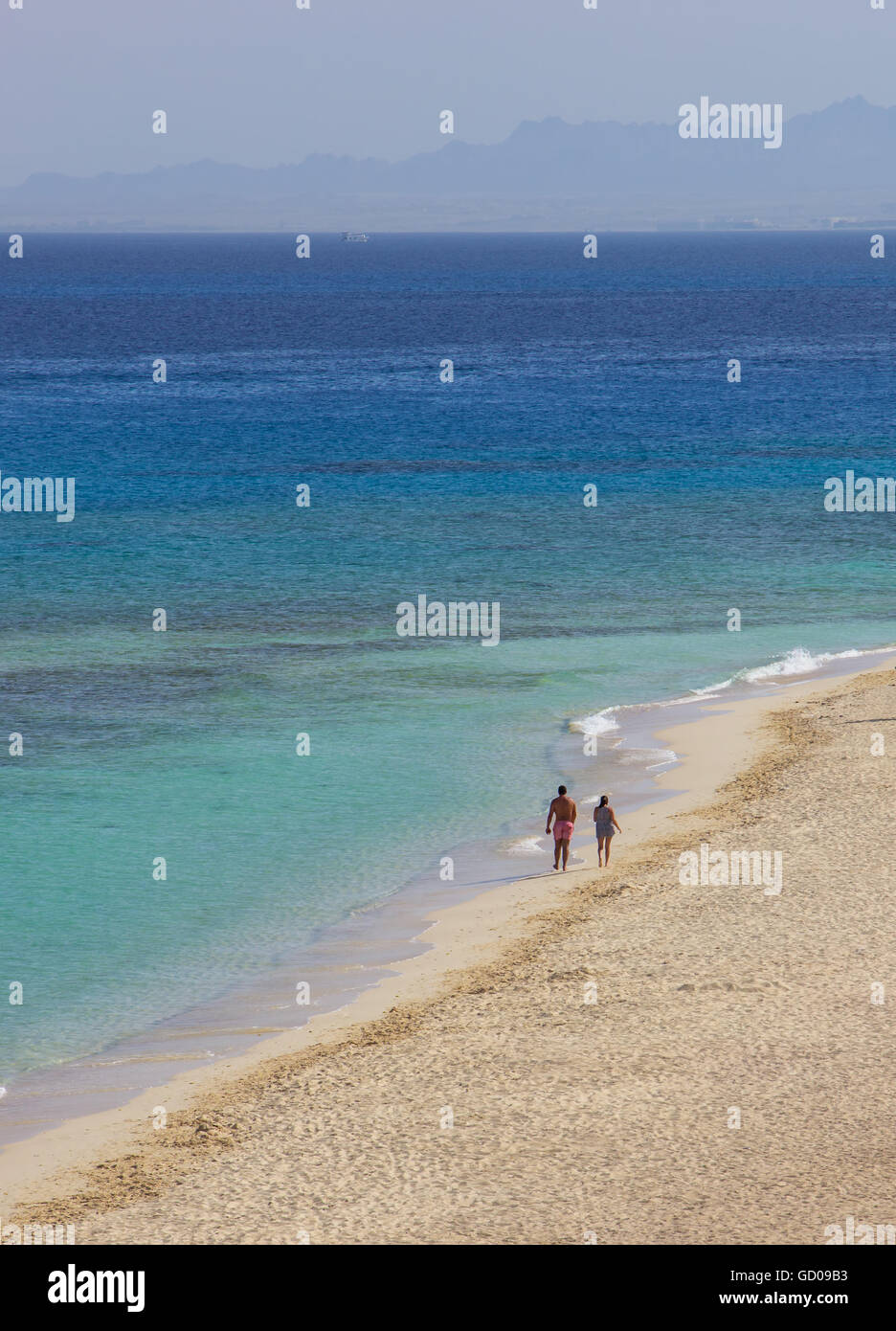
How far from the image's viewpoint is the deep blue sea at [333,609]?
23.2 m

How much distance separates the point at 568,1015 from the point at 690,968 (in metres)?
2.00

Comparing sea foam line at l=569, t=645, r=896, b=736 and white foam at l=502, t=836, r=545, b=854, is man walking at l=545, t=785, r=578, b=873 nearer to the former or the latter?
white foam at l=502, t=836, r=545, b=854

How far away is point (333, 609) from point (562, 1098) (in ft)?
92.9

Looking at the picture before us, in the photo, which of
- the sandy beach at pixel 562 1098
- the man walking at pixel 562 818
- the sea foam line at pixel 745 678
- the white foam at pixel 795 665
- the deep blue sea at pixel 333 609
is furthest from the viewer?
the white foam at pixel 795 665

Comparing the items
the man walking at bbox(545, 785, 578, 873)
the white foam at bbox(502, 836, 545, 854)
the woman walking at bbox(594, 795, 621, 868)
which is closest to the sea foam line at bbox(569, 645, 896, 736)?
the white foam at bbox(502, 836, 545, 854)

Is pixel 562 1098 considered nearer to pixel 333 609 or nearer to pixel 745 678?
pixel 745 678

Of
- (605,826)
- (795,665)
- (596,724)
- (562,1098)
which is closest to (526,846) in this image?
(605,826)

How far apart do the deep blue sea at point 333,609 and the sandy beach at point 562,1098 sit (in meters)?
2.69

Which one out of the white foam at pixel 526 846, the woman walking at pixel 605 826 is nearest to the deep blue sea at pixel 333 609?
the white foam at pixel 526 846

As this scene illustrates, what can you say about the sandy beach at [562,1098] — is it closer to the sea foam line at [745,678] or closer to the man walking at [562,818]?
the man walking at [562,818]

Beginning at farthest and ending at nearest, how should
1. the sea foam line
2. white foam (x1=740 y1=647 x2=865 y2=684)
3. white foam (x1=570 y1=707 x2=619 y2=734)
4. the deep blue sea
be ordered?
white foam (x1=740 y1=647 x2=865 y2=684), the sea foam line, white foam (x1=570 y1=707 x2=619 y2=734), the deep blue sea

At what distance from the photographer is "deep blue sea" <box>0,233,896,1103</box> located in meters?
23.2

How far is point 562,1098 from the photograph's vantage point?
15.3 m

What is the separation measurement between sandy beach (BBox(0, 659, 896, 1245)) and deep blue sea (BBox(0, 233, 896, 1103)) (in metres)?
2.69
